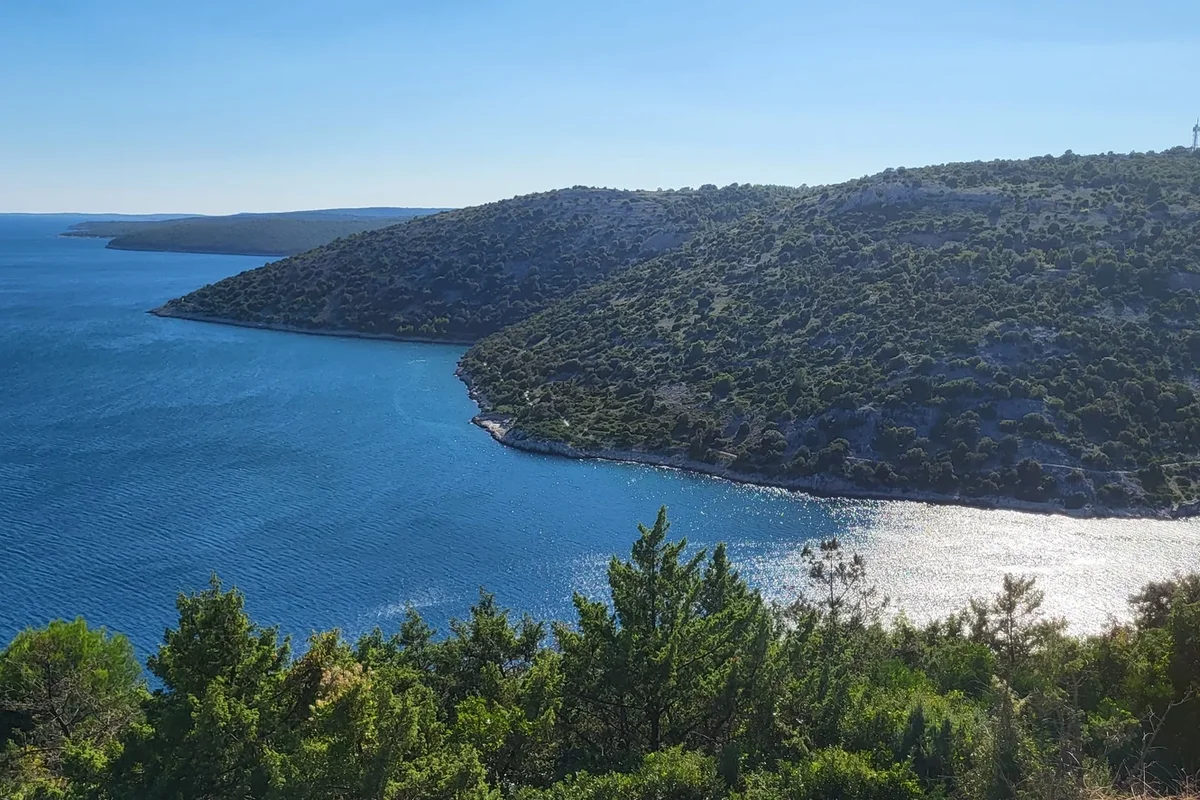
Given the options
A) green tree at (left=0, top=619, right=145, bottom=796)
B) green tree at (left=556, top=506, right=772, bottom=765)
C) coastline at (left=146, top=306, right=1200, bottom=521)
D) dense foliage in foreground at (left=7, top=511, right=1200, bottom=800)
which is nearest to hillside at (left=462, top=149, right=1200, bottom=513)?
coastline at (left=146, top=306, right=1200, bottom=521)

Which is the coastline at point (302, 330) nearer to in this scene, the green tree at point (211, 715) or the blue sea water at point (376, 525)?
the blue sea water at point (376, 525)

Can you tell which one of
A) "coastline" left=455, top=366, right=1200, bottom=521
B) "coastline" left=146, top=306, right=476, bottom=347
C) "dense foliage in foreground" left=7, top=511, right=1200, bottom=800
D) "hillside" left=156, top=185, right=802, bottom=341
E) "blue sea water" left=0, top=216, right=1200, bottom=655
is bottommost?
"blue sea water" left=0, top=216, right=1200, bottom=655

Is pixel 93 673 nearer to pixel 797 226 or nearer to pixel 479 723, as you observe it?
pixel 479 723

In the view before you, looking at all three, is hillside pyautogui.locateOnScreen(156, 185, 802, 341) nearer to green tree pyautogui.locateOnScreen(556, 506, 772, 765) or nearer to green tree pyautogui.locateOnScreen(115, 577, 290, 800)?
green tree pyautogui.locateOnScreen(556, 506, 772, 765)

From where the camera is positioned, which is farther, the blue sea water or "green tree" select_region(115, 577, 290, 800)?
the blue sea water

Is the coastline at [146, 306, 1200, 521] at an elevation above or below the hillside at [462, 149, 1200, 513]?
below

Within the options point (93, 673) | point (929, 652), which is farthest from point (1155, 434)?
point (93, 673)
